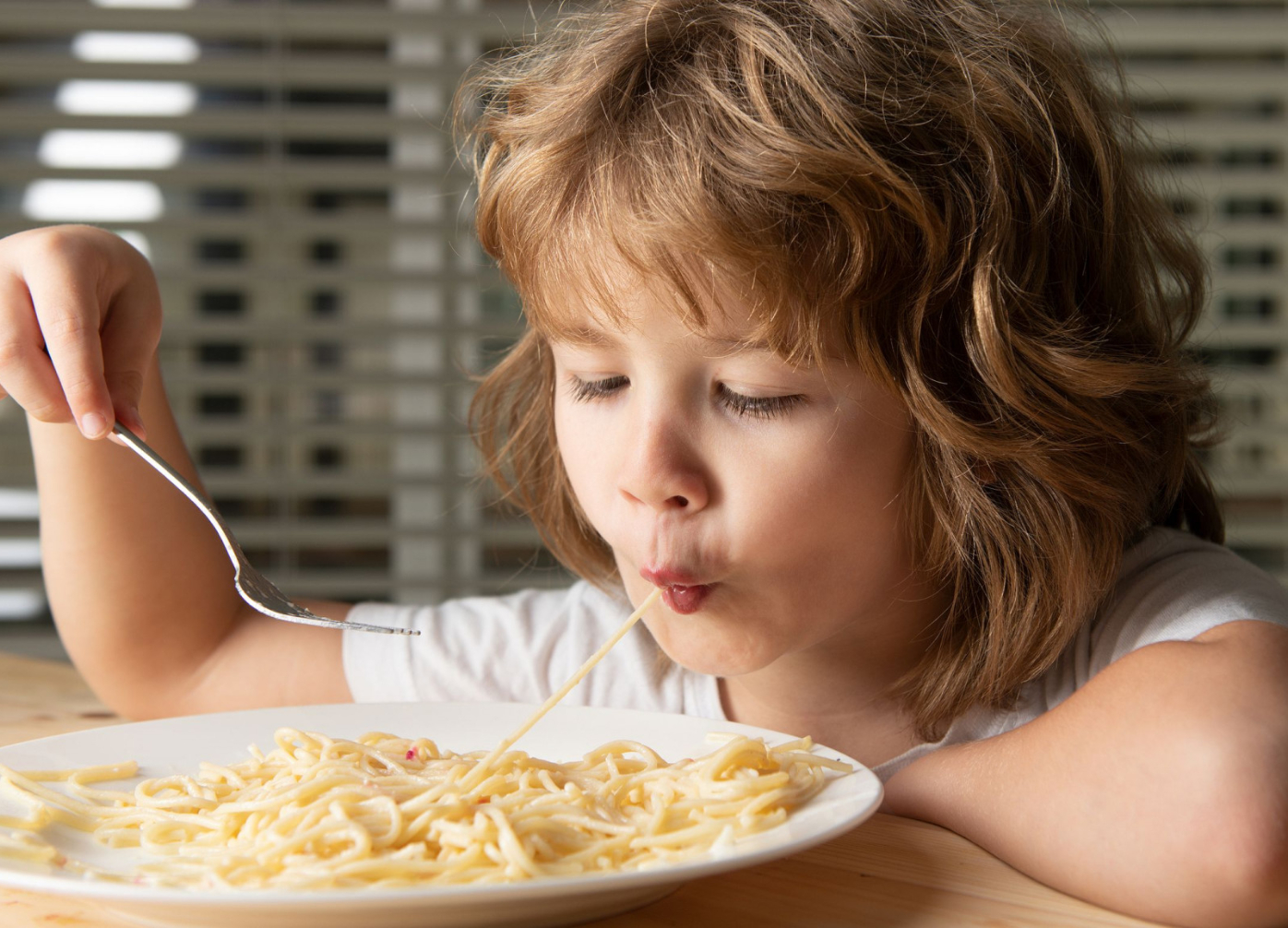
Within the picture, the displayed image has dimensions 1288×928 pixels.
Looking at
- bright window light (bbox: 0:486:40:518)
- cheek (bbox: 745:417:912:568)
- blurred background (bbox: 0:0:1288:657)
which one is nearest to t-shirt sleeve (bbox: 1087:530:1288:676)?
cheek (bbox: 745:417:912:568)

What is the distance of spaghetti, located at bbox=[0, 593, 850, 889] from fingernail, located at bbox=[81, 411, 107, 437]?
0.22 m

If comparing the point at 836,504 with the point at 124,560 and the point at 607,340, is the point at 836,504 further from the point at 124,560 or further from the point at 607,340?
the point at 124,560

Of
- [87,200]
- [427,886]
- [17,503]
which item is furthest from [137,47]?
[427,886]

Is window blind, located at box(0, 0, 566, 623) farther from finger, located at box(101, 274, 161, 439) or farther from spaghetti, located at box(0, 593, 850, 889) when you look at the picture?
spaghetti, located at box(0, 593, 850, 889)

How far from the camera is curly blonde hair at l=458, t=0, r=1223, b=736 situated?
0.80 metres

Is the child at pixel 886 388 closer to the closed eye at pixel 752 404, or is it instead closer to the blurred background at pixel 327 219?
the closed eye at pixel 752 404

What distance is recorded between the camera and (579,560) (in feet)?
3.96

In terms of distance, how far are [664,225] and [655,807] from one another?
36 cm

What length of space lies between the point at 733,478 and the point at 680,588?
91 millimetres

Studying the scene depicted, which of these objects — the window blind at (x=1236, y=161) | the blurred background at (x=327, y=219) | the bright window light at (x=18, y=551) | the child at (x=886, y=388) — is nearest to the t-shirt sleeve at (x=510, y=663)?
the child at (x=886, y=388)

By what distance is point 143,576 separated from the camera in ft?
3.62

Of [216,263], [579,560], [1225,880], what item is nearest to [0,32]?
[216,263]

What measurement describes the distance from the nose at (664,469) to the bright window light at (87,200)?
2.08 meters

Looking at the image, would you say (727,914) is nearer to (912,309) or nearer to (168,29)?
(912,309)
